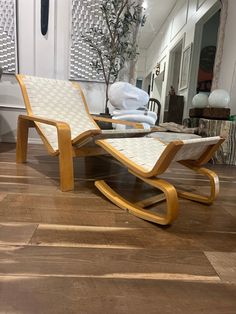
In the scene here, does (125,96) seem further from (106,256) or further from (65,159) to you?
(106,256)

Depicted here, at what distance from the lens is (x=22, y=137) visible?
1.83 meters

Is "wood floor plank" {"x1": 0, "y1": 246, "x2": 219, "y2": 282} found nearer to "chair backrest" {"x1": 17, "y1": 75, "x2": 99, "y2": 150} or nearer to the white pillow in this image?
"chair backrest" {"x1": 17, "y1": 75, "x2": 99, "y2": 150}

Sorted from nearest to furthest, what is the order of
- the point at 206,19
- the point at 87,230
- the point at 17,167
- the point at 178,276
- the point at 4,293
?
the point at 4,293 < the point at 178,276 < the point at 87,230 < the point at 17,167 < the point at 206,19

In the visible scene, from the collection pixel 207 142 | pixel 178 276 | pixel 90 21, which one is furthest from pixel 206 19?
pixel 178 276

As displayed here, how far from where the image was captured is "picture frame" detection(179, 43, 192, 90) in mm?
3426

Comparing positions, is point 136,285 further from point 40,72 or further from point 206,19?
point 206,19

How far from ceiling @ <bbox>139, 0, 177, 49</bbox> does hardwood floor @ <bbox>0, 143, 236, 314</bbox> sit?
8.38 feet

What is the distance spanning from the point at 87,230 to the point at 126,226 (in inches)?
6.4

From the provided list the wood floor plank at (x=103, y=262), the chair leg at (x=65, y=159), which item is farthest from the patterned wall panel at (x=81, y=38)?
the wood floor plank at (x=103, y=262)

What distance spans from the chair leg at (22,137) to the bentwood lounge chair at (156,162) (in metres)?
0.84

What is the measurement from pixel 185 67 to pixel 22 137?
2.69 m

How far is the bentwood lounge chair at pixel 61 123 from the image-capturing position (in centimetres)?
132

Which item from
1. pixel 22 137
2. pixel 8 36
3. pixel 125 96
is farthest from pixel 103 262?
pixel 8 36

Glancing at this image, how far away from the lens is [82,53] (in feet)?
8.93
